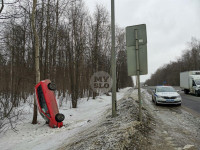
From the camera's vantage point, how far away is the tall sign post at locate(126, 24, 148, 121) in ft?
16.5

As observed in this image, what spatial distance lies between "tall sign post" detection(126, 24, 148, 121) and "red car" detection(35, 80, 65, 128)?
15.9ft

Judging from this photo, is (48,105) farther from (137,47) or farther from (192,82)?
(192,82)

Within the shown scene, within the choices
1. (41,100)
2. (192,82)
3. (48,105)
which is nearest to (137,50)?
(48,105)

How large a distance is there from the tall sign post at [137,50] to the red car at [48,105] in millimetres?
4860

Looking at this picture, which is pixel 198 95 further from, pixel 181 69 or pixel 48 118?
pixel 181 69

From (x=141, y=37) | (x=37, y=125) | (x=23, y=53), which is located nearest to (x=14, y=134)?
(x=37, y=125)

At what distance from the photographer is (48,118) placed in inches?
299

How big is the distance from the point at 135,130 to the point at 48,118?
5261 mm

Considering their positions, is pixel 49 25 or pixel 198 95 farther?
pixel 198 95

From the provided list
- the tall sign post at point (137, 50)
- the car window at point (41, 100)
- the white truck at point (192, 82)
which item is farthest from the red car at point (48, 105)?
the white truck at point (192, 82)

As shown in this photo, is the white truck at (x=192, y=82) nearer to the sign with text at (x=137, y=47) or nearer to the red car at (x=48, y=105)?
the sign with text at (x=137, y=47)

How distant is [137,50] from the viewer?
5.07 m

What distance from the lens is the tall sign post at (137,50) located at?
502cm

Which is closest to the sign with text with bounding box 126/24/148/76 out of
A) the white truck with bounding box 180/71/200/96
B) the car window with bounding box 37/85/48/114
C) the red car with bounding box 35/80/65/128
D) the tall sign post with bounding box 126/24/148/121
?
the tall sign post with bounding box 126/24/148/121
